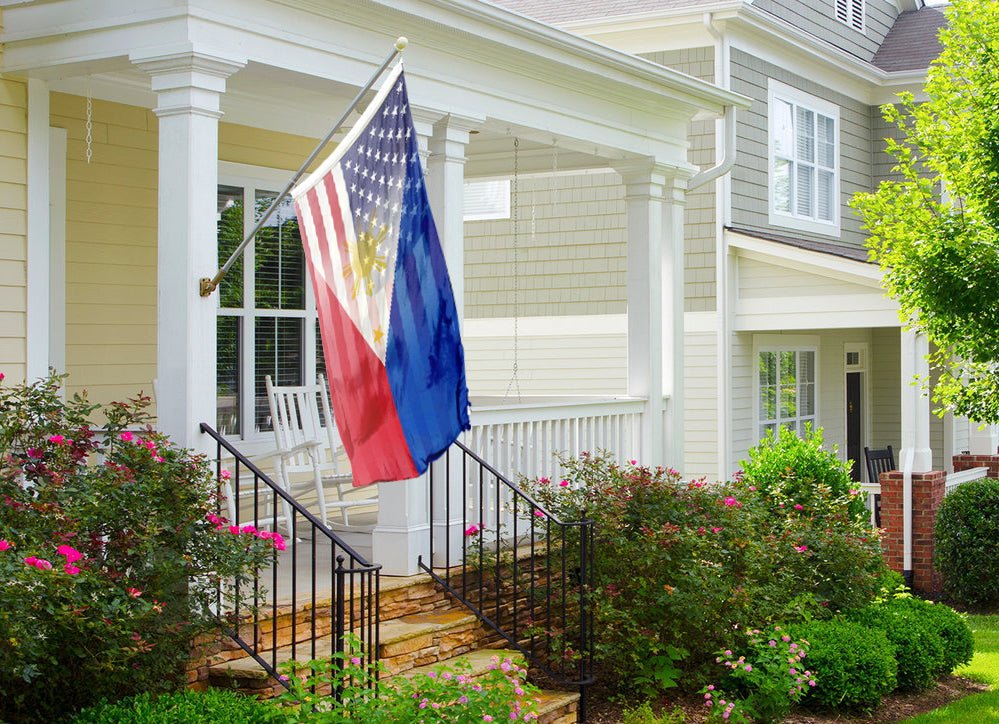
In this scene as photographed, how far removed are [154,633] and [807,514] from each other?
6193mm

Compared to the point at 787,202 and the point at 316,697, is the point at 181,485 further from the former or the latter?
the point at 787,202

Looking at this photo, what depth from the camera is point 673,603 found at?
7.29m

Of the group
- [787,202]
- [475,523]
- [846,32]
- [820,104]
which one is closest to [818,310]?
[787,202]

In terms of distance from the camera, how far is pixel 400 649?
681 centimetres

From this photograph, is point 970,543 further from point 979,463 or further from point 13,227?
point 13,227

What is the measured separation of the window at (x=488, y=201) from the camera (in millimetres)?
16000

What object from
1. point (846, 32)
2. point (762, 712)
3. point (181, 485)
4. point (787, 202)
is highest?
point (846, 32)

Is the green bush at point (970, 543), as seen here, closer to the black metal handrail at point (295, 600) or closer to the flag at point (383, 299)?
the black metal handrail at point (295, 600)

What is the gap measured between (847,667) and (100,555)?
15.2ft

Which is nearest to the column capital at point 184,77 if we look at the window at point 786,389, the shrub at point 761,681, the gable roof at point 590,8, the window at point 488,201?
the shrub at point 761,681

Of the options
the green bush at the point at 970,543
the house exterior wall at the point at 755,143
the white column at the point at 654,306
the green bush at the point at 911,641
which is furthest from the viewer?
the house exterior wall at the point at 755,143

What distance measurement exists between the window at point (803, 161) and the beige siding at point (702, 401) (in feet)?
6.40

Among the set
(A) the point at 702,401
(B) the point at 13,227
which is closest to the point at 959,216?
(A) the point at 702,401

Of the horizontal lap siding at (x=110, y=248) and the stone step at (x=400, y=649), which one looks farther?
the horizontal lap siding at (x=110, y=248)
